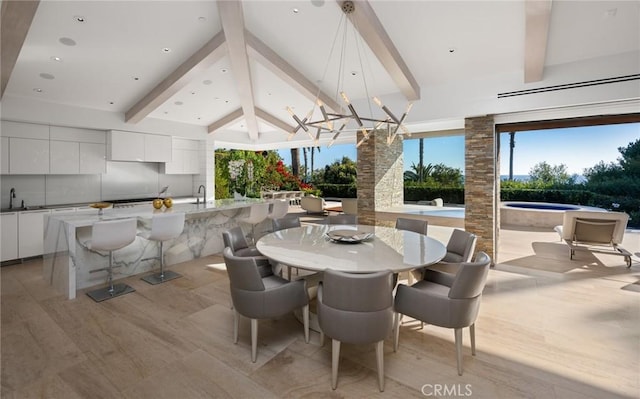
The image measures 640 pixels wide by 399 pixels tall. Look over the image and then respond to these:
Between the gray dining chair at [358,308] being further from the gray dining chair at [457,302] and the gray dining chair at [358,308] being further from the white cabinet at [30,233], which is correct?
the white cabinet at [30,233]

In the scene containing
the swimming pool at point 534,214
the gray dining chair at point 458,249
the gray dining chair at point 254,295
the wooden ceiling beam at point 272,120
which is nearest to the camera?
the gray dining chair at point 254,295

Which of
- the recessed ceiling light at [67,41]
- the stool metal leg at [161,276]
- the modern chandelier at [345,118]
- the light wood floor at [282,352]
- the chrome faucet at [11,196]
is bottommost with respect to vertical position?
the light wood floor at [282,352]

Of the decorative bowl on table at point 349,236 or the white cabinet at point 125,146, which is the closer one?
the decorative bowl on table at point 349,236

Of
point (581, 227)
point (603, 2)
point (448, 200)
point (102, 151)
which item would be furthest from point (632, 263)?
point (102, 151)

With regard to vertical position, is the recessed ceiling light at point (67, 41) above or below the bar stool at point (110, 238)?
above

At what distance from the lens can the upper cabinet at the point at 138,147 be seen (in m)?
6.19

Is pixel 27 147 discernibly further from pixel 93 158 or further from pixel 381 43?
pixel 381 43

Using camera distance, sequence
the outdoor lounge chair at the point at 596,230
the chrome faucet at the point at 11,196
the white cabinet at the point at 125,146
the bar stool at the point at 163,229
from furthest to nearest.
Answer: the white cabinet at the point at 125,146
the chrome faucet at the point at 11,196
the outdoor lounge chair at the point at 596,230
the bar stool at the point at 163,229

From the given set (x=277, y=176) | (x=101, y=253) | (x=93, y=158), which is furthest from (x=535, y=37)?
(x=277, y=176)

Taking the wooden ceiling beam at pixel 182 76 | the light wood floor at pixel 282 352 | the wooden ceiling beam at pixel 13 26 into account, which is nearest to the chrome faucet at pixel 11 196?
the light wood floor at pixel 282 352

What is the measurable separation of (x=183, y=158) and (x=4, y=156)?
3205 mm

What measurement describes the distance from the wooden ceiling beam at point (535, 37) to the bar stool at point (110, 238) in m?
5.08

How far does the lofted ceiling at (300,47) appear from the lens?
357cm

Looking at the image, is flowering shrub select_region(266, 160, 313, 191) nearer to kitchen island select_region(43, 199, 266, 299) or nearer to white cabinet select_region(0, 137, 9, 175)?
kitchen island select_region(43, 199, 266, 299)
